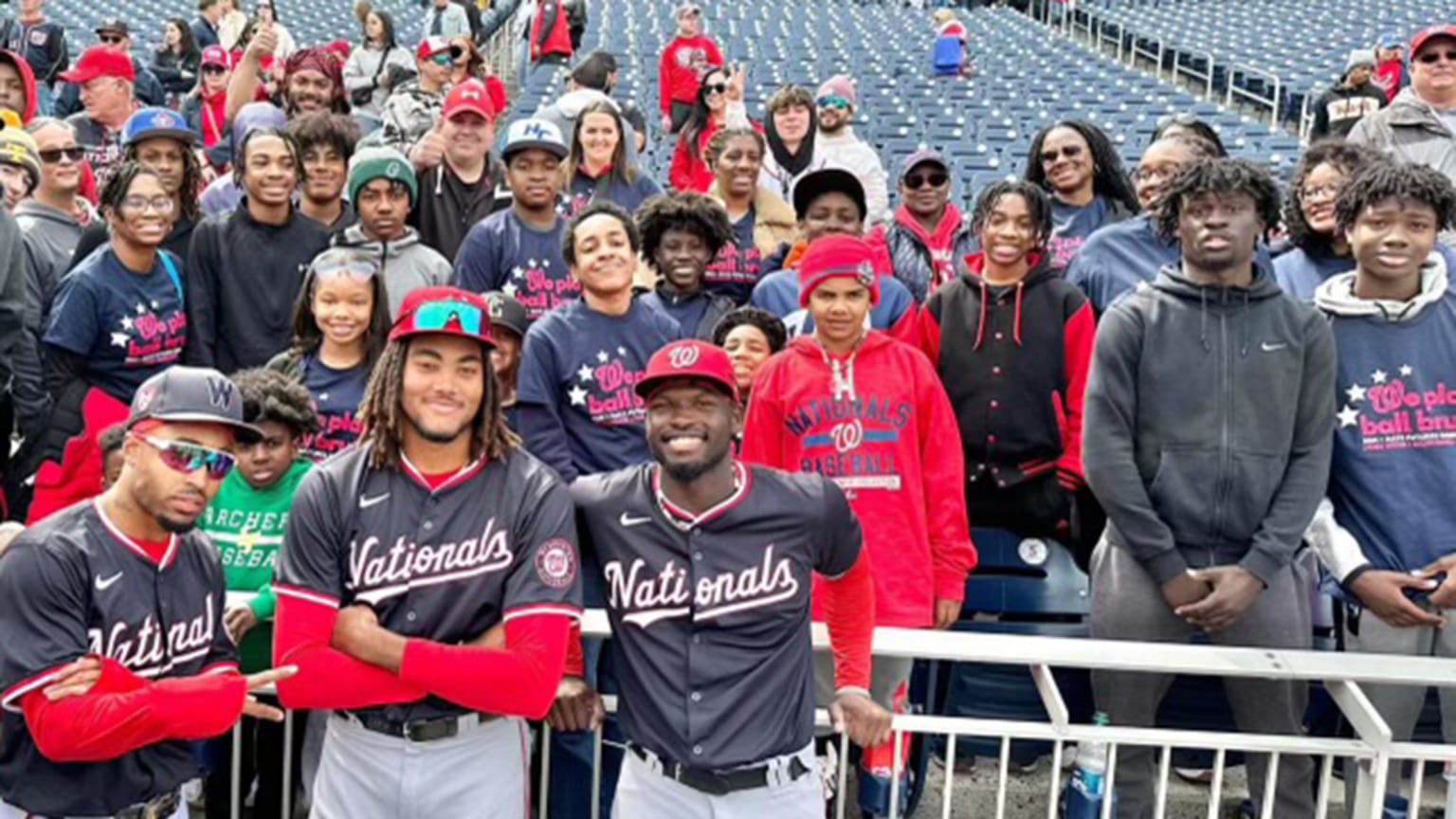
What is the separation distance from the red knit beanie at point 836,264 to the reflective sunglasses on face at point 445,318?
1.25m

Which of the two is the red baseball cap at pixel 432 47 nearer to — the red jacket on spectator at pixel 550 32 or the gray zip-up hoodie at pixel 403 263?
the gray zip-up hoodie at pixel 403 263

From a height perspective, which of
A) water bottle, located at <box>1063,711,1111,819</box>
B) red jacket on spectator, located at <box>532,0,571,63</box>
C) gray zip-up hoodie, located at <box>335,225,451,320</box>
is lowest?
water bottle, located at <box>1063,711,1111,819</box>

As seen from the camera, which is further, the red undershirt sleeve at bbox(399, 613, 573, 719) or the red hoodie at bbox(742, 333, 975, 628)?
the red hoodie at bbox(742, 333, 975, 628)

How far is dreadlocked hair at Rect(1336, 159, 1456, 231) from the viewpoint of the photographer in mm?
3666

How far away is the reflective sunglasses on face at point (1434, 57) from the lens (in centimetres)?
546

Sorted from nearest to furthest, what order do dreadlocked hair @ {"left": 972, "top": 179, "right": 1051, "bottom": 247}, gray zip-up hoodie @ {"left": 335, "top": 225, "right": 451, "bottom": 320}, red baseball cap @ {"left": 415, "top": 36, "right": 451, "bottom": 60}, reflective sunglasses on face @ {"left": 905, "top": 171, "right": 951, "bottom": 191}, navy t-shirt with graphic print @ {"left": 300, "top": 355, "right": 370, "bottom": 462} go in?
navy t-shirt with graphic print @ {"left": 300, "top": 355, "right": 370, "bottom": 462}, dreadlocked hair @ {"left": 972, "top": 179, "right": 1051, "bottom": 247}, gray zip-up hoodie @ {"left": 335, "top": 225, "right": 451, "bottom": 320}, reflective sunglasses on face @ {"left": 905, "top": 171, "right": 951, "bottom": 191}, red baseball cap @ {"left": 415, "top": 36, "right": 451, "bottom": 60}

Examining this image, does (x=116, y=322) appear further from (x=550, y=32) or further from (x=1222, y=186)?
(x=550, y=32)

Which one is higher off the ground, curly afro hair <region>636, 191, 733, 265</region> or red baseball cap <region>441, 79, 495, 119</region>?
red baseball cap <region>441, 79, 495, 119</region>

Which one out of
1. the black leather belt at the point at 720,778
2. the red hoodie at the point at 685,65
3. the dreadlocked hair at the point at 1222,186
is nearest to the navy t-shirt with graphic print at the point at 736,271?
the dreadlocked hair at the point at 1222,186

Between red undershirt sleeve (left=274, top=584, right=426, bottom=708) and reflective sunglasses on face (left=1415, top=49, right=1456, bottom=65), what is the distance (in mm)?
4974

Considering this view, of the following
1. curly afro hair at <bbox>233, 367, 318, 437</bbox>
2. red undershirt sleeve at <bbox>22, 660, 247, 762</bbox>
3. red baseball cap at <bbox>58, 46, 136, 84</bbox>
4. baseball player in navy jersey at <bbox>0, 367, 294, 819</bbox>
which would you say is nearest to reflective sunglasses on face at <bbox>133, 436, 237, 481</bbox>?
baseball player in navy jersey at <bbox>0, 367, 294, 819</bbox>

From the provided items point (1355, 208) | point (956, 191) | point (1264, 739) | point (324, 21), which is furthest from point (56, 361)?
point (324, 21)

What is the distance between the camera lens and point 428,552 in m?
2.73

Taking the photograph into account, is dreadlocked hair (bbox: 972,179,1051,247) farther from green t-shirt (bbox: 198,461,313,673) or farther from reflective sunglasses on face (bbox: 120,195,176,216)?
reflective sunglasses on face (bbox: 120,195,176,216)
